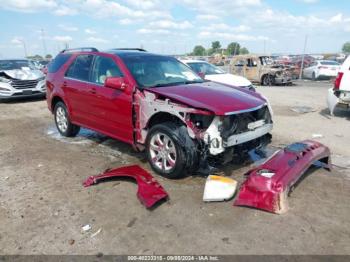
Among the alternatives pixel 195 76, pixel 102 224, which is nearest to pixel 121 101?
pixel 195 76

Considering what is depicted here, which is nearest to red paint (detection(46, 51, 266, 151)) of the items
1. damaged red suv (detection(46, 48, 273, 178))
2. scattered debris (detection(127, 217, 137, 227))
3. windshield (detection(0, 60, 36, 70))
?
damaged red suv (detection(46, 48, 273, 178))

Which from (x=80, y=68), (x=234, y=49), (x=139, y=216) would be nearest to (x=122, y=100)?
(x=80, y=68)

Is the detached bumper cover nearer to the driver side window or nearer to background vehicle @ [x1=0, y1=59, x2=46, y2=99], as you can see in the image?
the driver side window

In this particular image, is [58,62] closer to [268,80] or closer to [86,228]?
[86,228]

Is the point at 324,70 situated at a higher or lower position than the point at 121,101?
lower

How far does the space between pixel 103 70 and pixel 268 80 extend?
14770 millimetres

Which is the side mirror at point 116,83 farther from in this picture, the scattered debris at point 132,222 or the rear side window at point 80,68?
the scattered debris at point 132,222

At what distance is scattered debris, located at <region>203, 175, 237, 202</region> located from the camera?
408cm

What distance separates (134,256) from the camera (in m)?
3.09

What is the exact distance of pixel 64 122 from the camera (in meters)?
7.08

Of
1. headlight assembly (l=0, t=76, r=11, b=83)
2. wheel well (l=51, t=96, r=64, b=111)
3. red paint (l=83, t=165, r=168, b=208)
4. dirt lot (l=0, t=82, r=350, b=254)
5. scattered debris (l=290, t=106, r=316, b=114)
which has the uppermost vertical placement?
wheel well (l=51, t=96, r=64, b=111)

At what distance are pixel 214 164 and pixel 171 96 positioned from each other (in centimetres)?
109

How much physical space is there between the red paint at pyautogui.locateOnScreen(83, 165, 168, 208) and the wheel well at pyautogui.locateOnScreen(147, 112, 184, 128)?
2.29 feet

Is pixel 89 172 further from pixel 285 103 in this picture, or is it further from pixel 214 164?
pixel 285 103
